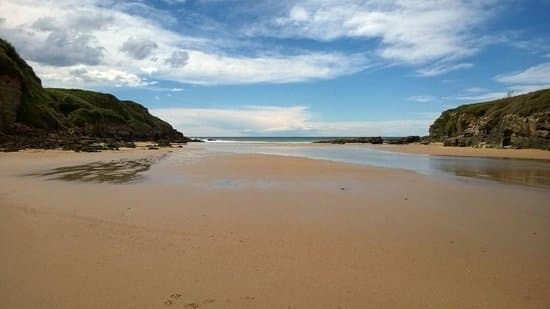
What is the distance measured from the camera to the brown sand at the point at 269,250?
146 inches

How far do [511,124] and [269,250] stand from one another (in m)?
40.8

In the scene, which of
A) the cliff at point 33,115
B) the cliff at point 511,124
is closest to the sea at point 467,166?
the cliff at point 511,124

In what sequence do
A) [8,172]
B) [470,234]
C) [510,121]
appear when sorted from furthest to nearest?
[510,121] → [8,172] → [470,234]

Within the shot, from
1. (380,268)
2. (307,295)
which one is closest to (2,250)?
(307,295)

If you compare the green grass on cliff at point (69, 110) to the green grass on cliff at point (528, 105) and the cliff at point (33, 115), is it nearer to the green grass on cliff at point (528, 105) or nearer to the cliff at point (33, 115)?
the cliff at point (33, 115)

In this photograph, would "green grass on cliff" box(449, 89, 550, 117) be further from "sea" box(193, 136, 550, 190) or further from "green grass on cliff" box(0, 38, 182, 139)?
"green grass on cliff" box(0, 38, 182, 139)

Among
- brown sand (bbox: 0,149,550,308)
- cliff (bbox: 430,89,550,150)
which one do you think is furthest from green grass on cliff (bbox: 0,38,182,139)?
cliff (bbox: 430,89,550,150)

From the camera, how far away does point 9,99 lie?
30.5 meters

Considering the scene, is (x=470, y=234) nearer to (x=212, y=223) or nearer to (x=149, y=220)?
(x=212, y=223)

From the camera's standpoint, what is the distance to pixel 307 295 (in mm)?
3740

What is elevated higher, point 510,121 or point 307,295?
point 510,121

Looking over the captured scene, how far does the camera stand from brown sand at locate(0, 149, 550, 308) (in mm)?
3709

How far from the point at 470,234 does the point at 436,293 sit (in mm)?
2825

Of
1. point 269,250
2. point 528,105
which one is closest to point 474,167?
point 269,250
